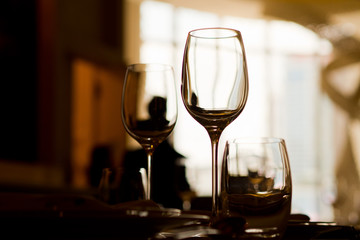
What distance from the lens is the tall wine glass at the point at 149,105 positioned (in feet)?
2.68

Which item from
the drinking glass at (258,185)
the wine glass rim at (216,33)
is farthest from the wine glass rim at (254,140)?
the wine glass rim at (216,33)

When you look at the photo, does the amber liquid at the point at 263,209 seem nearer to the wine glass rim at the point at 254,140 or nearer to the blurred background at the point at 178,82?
the wine glass rim at the point at 254,140

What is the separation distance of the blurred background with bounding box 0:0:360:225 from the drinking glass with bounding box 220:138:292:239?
429 cm

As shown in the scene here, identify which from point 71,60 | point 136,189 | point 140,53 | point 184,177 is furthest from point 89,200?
point 140,53

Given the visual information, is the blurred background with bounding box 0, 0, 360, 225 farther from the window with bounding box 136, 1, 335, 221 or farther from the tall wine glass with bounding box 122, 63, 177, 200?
the tall wine glass with bounding box 122, 63, 177, 200

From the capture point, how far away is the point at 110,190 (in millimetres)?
876

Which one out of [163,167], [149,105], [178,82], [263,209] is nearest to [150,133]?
[149,105]

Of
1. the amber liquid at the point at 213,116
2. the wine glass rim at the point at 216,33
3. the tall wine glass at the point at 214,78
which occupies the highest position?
the wine glass rim at the point at 216,33

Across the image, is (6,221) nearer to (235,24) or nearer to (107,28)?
(107,28)

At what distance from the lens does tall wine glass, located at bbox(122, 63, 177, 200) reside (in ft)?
2.68

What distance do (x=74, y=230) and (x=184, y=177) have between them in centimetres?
150

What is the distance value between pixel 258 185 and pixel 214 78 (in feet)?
0.52

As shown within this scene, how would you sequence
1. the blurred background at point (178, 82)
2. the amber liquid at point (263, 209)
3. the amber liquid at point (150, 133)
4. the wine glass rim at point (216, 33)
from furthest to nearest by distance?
1. the blurred background at point (178, 82)
2. the amber liquid at point (150, 133)
3. the wine glass rim at point (216, 33)
4. the amber liquid at point (263, 209)

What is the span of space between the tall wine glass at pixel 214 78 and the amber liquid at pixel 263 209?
0.10 m
